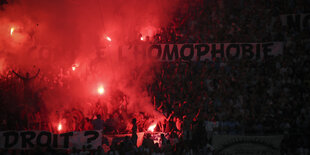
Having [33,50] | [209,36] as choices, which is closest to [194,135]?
[209,36]

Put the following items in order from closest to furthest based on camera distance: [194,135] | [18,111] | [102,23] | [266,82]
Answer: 1. [194,135]
2. [18,111]
3. [266,82]
4. [102,23]

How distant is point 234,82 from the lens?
954cm

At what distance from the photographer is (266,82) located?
9.34 m

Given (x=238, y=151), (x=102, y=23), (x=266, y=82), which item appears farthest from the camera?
(x=102, y=23)

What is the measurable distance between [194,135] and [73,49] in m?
5.17

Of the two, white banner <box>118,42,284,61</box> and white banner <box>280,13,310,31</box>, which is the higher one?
white banner <box>280,13,310,31</box>

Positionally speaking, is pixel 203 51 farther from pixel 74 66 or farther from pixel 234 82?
pixel 74 66

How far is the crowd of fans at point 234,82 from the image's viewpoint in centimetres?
823

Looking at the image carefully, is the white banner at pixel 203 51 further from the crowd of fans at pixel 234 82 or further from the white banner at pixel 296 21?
the white banner at pixel 296 21

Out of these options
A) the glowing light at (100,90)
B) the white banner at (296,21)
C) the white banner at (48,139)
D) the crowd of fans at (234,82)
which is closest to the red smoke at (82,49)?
the glowing light at (100,90)

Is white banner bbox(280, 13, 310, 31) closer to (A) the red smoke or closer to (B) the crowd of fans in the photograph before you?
(B) the crowd of fans

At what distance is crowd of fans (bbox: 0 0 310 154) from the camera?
8227mm

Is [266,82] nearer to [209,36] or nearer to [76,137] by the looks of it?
[209,36]

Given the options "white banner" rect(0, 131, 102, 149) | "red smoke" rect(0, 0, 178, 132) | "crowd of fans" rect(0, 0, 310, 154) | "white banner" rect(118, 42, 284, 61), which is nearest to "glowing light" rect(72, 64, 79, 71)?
"red smoke" rect(0, 0, 178, 132)
